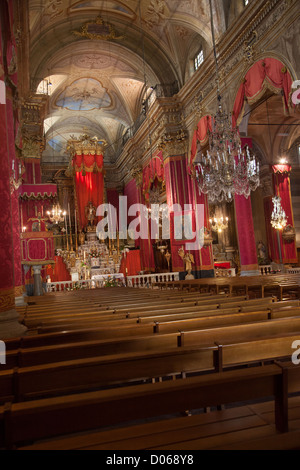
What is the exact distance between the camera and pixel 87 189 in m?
21.5

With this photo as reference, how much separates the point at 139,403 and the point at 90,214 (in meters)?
20.0

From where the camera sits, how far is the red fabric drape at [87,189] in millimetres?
21266

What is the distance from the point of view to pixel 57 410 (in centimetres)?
124

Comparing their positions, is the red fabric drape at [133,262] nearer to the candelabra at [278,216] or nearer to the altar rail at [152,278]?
the altar rail at [152,278]

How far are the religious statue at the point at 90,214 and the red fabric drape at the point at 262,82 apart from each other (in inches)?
478

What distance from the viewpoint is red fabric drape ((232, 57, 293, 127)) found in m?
8.26

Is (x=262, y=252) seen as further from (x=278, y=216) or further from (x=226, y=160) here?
(x=226, y=160)

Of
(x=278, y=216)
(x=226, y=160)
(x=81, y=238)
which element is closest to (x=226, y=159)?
(x=226, y=160)

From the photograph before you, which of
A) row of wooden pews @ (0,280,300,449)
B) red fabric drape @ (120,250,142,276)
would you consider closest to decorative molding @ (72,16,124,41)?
red fabric drape @ (120,250,142,276)

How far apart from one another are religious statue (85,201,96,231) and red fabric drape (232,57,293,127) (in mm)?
12133

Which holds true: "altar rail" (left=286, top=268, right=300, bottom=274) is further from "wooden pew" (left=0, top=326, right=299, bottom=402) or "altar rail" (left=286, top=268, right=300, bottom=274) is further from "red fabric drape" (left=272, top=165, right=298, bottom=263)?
"wooden pew" (left=0, top=326, right=299, bottom=402)

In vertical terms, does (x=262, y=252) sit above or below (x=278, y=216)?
below
